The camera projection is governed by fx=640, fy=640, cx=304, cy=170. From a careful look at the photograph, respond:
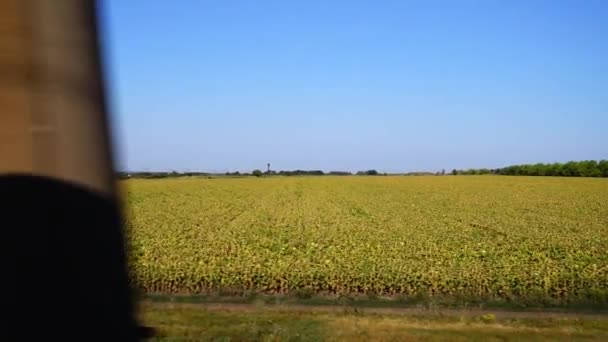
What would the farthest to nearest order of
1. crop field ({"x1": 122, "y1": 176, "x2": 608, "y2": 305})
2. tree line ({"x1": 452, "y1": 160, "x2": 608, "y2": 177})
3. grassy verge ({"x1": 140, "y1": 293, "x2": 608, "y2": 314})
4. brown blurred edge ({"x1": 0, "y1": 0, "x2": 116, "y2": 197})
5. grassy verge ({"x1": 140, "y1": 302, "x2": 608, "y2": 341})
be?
tree line ({"x1": 452, "y1": 160, "x2": 608, "y2": 177}), crop field ({"x1": 122, "y1": 176, "x2": 608, "y2": 305}), grassy verge ({"x1": 140, "y1": 293, "x2": 608, "y2": 314}), grassy verge ({"x1": 140, "y1": 302, "x2": 608, "y2": 341}), brown blurred edge ({"x1": 0, "y1": 0, "x2": 116, "y2": 197})

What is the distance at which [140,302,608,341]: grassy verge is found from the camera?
736cm

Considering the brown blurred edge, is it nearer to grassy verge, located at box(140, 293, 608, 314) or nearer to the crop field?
the crop field

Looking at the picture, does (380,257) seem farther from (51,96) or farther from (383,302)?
(51,96)

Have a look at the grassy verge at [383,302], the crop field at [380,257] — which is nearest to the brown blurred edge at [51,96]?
the crop field at [380,257]

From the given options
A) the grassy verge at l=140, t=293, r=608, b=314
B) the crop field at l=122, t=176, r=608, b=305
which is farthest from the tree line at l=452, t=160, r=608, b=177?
the grassy verge at l=140, t=293, r=608, b=314

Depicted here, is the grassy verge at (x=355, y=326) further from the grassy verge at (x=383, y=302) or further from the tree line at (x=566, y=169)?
the tree line at (x=566, y=169)

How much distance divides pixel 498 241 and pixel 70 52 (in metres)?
17.3

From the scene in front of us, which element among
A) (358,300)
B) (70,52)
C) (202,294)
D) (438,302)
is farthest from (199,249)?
(70,52)

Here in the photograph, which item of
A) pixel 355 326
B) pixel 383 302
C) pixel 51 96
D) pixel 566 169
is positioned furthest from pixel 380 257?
pixel 566 169

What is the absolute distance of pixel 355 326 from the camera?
7836 mm

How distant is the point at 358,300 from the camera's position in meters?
10.7

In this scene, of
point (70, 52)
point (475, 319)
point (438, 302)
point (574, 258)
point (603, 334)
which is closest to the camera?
point (70, 52)

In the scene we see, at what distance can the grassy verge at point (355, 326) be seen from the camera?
7355 mm

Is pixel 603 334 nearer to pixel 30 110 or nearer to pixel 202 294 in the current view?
pixel 202 294
